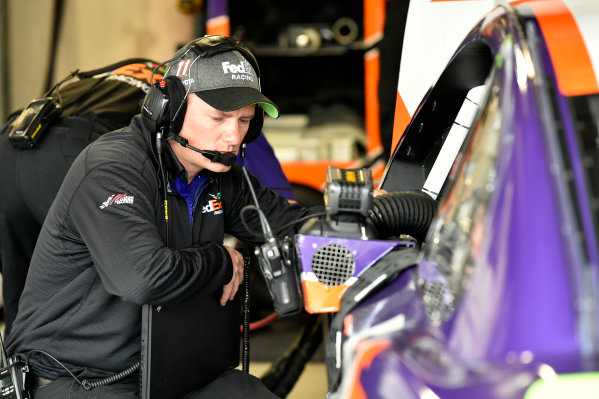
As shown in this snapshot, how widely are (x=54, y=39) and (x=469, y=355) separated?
482cm

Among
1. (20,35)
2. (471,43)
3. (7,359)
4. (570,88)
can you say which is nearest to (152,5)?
(20,35)

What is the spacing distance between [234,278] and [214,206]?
0.87ft

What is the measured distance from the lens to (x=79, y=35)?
16.9 feet

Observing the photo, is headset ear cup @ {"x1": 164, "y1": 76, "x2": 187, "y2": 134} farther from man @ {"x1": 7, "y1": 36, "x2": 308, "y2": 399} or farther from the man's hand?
the man's hand

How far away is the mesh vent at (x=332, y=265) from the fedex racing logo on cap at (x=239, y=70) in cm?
70

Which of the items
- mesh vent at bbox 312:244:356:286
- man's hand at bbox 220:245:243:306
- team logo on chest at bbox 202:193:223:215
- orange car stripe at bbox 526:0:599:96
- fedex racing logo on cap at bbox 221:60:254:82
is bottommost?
man's hand at bbox 220:245:243:306

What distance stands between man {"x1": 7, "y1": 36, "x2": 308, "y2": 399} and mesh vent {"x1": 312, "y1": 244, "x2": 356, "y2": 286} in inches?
18.5

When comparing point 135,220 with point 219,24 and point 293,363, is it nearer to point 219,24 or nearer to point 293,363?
point 293,363

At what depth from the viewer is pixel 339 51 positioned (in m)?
4.88

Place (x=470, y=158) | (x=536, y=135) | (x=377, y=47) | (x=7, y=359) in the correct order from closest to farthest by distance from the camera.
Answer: (x=536, y=135), (x=470, y=158), (x=7, y=359), (x=377, y=47)

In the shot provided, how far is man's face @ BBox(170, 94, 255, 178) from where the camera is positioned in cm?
197

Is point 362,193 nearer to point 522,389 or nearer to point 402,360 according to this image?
point 402,360

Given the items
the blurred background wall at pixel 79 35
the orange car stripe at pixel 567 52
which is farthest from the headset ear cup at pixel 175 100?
the blurred background wall at pixel 79 35

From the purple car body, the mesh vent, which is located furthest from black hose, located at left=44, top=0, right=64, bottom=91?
the purple car body
